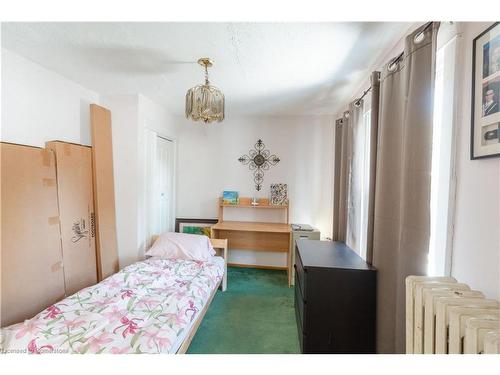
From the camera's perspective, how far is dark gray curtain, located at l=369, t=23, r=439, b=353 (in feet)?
3.36

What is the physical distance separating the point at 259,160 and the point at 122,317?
2.58 meters

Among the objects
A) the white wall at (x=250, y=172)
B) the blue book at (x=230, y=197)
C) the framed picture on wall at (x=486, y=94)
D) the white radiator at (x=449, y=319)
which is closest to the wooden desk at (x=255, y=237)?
the white wall at (x=250, y=172)

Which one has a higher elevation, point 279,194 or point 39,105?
point 39,105

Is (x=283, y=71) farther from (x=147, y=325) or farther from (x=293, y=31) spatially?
(x=147, y=325)

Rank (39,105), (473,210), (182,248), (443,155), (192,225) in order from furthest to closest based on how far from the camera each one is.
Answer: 1. (192,225)
2. (182,248)
3. (39,105)
4. (443,155)
5. (473,210)

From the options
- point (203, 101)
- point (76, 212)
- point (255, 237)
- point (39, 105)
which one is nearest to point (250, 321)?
point (255, 237)

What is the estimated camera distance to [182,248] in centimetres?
243

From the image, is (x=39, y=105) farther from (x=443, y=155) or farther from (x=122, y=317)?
(x=443, y=155)

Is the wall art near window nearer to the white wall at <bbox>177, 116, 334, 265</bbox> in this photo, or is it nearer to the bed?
the white wall at <bbox>177, 116, 334, 265</bbox>

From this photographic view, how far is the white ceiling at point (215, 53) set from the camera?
1371 millimetres

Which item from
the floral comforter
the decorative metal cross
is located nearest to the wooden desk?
the decorative metal cross

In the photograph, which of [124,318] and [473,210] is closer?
[473,210]
